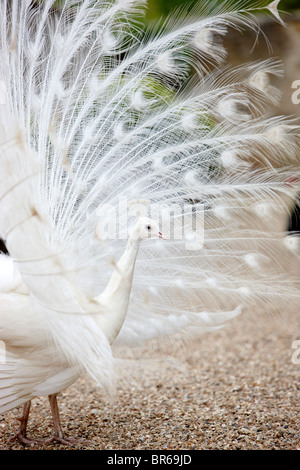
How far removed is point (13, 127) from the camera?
2145 mm

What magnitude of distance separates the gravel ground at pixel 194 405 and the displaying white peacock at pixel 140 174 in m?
0.33

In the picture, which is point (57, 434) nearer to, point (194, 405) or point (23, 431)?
point (23, 431)

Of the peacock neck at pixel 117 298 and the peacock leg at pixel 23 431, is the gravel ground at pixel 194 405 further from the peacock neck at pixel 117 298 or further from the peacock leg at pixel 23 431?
the peacock neck at pixel 117 298

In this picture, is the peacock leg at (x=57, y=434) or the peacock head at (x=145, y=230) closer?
the peacock head at (x=145, y=230)

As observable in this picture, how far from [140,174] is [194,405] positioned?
1.52 meters

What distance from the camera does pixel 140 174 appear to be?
278cm

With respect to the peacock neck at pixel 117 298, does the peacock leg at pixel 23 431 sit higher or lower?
lower

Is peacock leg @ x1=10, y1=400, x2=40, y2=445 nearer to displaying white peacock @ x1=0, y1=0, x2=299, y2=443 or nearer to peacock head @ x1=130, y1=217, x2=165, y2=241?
displaying white peacock @ x1=0, y1=0, x2=299, y2=443

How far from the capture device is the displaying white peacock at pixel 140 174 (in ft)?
7.86

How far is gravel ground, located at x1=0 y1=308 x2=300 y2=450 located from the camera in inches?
111

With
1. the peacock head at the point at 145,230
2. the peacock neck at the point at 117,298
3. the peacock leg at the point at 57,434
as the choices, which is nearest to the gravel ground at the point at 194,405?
the peacock leg at the point at 57,434

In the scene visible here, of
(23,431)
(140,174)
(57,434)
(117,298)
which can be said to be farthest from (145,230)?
(23,431)

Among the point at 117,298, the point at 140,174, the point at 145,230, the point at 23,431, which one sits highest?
the point at 140,174

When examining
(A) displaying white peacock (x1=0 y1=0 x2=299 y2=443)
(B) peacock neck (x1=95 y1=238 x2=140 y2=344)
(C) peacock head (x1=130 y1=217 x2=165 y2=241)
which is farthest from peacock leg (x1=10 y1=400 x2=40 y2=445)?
(C) peacock head (x1=130 y1=217 x2=165 y2=241)
